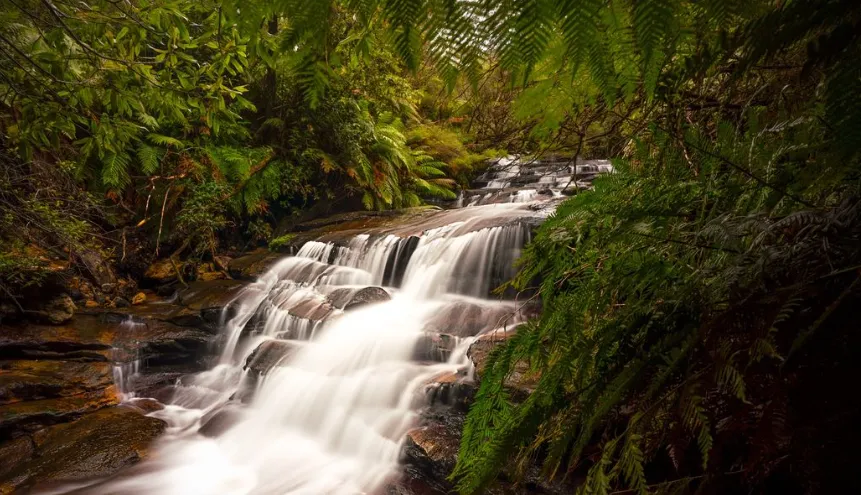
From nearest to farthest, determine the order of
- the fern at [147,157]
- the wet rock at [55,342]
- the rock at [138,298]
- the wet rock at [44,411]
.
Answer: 1. the wet rock at [44,411]
2. the wet rock at [55,342]
3. the rock at [138,298]
4. the fern at [147,157]

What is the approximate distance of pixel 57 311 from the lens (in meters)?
6.10

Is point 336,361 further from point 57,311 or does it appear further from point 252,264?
point 57,311

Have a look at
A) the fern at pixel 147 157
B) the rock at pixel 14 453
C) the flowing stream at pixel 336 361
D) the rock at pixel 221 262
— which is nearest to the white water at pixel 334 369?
the flowing stream at pixel 336 361

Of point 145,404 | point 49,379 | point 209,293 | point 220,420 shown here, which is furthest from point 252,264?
point 220,420

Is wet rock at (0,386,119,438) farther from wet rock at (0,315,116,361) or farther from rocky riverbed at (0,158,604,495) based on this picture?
wet rock at (0,315,116,361)

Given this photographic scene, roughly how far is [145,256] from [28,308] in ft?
7.73

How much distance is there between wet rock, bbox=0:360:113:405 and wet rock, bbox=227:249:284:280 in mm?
2983

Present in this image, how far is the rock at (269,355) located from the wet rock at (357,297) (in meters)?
0.91

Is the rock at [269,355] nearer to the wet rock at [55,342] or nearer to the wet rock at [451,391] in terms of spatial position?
the wet rock at [55,342]

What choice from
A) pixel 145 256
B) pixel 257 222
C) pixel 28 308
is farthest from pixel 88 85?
pixel 257 222

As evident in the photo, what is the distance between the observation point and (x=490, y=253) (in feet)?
22.4

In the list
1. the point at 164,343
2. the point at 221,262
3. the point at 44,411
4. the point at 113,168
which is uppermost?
the point at 113,168

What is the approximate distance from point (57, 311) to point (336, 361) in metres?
4.45

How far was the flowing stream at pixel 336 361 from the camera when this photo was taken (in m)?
4.12
